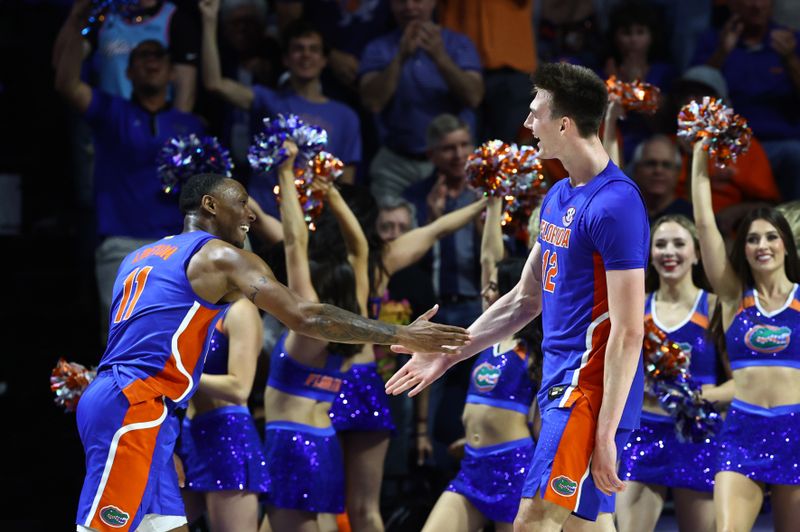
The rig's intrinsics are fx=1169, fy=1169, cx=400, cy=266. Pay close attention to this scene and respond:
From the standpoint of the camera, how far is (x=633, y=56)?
27.8ft

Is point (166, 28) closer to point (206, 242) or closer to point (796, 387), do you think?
point (206, 242)

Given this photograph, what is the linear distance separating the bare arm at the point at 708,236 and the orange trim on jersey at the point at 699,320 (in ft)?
0.81

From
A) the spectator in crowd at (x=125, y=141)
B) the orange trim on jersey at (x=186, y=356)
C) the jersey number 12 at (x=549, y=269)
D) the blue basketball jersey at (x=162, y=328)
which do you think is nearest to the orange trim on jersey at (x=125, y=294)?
the blue basketball jersey at (x=162, y=328)

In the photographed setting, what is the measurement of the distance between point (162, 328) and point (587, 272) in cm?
147

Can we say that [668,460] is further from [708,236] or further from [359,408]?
[359,408]

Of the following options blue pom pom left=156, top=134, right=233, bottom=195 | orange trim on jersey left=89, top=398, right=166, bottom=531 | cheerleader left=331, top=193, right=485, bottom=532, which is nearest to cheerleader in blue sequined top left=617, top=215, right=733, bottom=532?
cheerleader left=331, top=193, right=485, bottom=532

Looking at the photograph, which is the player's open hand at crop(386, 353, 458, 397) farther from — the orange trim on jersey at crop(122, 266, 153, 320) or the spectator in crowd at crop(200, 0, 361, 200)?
the spectator in crowd at crop(200, 0, 361, 200)

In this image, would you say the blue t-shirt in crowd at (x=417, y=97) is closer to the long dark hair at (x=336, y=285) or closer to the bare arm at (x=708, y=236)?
the long dark hair at (x=336, y=285)

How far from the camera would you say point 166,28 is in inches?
316

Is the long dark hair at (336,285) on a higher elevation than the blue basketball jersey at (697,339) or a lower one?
higher

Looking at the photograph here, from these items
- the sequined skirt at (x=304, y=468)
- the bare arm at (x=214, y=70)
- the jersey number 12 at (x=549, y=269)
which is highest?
the bare arm at (x=214, y=70)

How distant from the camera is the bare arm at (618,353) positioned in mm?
3590

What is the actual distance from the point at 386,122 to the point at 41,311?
2.67m

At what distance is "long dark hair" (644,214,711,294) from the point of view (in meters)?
5.95
